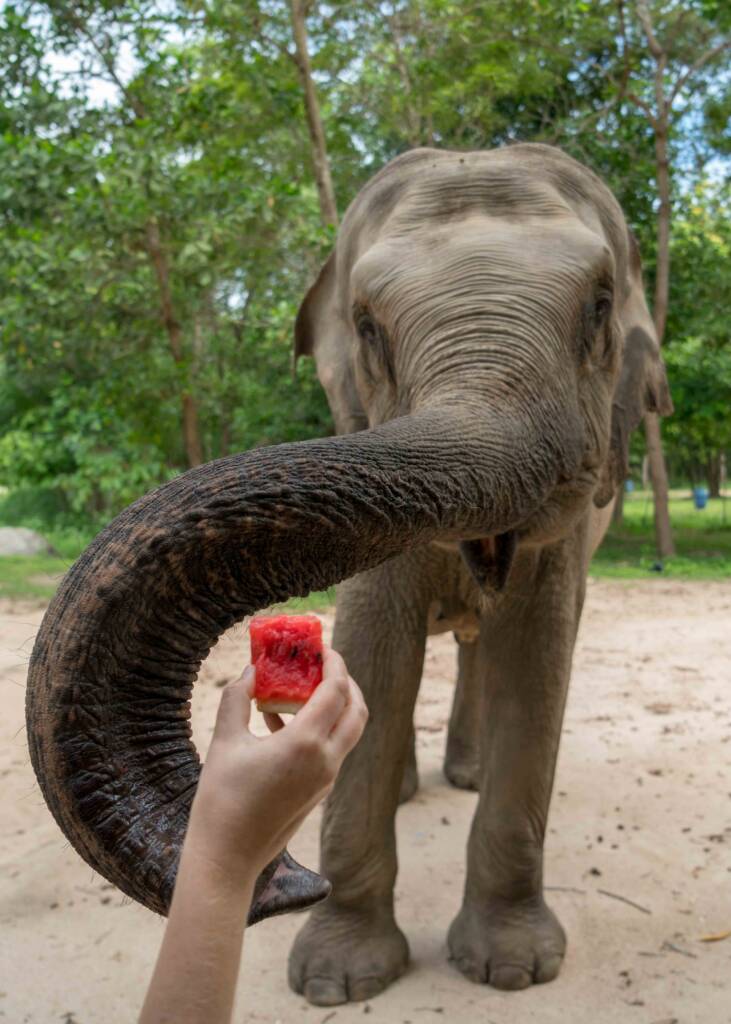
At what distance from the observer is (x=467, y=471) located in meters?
1.95

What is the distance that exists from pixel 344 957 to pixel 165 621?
2.02 m

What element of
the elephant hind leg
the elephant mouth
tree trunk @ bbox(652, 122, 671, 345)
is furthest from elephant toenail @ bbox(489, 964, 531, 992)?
tree trunk @ bbox(652, 122, 671, 345)

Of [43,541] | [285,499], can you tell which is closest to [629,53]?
[43,541]

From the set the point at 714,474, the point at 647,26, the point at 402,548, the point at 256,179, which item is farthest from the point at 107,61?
the point at 714,474

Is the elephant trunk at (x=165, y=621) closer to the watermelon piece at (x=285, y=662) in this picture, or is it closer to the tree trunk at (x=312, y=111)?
the watermelon piece at (x=285, y=662)

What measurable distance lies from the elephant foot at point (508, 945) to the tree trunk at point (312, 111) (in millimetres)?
7139

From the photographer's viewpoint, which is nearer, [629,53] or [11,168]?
[11,168]

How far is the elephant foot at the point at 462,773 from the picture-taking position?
15.8 ft

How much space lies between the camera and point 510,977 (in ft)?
9.94

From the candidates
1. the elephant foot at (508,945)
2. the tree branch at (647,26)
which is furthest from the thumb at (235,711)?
the tree branch at (647,26)

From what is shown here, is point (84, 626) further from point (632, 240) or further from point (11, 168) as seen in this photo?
point (11, 168)

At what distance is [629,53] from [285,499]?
39.2 ft

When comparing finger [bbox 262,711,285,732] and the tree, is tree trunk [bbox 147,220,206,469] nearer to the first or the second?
the tree

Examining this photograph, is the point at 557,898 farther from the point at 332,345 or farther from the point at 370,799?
the point at 332,345
